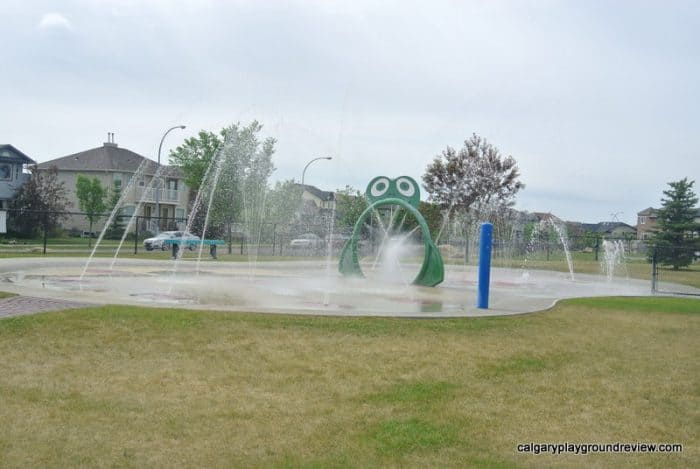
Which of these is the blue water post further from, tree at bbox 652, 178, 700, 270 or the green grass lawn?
tree at bbox 652, 178, 700, 270

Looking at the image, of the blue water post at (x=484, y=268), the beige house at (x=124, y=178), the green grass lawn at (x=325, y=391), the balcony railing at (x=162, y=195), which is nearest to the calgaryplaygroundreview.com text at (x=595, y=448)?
the green grass lawn at (x=325, y=391)

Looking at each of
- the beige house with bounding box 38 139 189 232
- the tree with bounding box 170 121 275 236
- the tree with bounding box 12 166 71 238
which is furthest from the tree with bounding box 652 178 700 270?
the tree with bounding box 12 166 71 238

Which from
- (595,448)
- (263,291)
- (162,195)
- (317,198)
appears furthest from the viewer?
(317,198)

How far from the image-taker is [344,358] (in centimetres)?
784

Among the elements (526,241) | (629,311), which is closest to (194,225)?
(526,241)

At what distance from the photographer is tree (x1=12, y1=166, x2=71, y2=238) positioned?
44719 mm

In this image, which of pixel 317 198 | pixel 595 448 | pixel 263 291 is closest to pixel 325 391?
pixel 595 448

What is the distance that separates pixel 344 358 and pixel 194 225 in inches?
1780

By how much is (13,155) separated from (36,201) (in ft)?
21.6

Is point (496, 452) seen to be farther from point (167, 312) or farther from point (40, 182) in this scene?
point (40, 182)

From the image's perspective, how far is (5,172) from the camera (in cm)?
4975

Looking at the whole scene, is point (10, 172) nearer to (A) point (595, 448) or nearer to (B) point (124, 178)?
(B) point (124, 178)

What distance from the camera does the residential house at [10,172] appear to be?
161 ft

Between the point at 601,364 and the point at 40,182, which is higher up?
the point at 40,182
